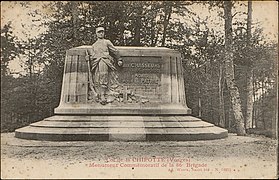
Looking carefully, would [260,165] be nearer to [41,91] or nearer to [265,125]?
[265,125]

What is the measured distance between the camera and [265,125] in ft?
51.1

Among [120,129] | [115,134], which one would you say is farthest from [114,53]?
[115,134]

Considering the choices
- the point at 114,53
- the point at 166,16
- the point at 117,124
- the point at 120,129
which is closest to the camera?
the point at 120,129

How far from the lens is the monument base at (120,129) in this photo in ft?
32.6

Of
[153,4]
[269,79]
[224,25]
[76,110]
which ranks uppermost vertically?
[153,4]

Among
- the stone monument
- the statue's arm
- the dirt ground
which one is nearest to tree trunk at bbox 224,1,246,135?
the stone monument

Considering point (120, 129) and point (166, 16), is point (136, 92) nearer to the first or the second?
point (120, 129)

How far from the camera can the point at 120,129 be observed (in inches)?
401

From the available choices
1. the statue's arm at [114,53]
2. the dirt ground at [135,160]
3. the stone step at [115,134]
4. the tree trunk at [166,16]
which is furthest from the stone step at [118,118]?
the tree trunk at [166,16]

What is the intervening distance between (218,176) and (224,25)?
784cm

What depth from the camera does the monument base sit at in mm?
9930

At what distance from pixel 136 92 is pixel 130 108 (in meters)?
0.55

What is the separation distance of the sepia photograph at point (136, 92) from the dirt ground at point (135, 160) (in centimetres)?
2

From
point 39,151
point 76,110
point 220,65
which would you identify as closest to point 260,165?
point 39,151
